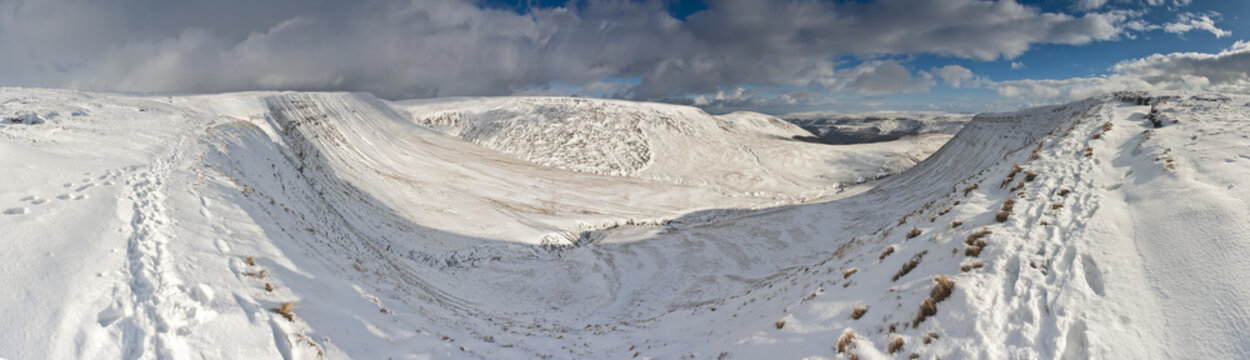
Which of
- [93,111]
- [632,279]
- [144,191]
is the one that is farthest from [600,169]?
[144,191]

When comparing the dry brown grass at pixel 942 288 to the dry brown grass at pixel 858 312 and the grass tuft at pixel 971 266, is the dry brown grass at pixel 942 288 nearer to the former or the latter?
the grass tuft at pixel 971 266

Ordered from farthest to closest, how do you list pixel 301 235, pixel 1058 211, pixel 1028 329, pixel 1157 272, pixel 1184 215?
pixel 301 235 < pixel 1058 211 < pixel 1184 215 < pixel 1157 272 < pixel 1028 329

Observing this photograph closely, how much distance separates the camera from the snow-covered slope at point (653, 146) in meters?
59.0

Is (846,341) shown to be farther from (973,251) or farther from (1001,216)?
(1001,216)

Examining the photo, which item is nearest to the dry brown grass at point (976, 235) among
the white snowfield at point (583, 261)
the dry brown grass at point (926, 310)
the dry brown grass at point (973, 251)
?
the white snowfield at point (583, 261)

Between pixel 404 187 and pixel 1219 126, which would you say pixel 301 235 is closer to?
pixel 404 187

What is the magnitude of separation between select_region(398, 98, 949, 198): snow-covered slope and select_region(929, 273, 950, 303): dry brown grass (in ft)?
149

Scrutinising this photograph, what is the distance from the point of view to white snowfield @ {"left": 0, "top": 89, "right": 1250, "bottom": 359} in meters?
6.14

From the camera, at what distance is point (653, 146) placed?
67188mm

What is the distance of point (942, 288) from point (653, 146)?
60.5 m

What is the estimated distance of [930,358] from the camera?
607cm

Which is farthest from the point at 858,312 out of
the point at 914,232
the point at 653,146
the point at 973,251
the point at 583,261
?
the point at 653,146

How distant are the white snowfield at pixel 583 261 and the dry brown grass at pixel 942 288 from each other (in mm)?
65

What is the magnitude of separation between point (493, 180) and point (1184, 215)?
43.8 m
